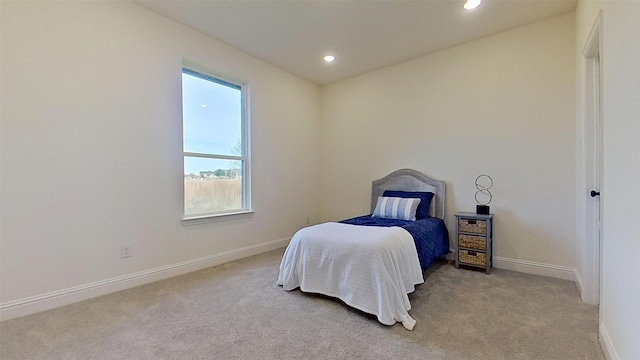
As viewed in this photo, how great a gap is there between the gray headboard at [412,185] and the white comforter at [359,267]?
4.07 feet

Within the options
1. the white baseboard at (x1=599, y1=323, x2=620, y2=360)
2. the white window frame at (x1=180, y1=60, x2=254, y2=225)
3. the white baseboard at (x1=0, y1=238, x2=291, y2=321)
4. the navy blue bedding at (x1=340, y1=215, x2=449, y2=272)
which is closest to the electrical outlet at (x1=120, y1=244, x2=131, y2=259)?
the white baseboard at (x1=0, y1=238, x2=291, y2=321)

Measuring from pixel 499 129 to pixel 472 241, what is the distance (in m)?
1.31

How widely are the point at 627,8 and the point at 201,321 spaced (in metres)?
3.02

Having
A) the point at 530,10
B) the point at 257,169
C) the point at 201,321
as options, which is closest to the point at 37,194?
the point at 201,321

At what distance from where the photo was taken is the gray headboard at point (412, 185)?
3.59 metres

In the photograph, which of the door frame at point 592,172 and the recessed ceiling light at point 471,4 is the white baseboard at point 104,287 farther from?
the recessed ceiling light at point 471,4

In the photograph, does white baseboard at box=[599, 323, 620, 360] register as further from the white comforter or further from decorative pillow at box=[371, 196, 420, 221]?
decorative pillow at box=[371, 196, 420, 221]

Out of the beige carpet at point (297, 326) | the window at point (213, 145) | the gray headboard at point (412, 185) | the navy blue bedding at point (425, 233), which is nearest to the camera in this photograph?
the beige carpet at point (297, 326)

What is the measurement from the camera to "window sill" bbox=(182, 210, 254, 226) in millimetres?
3130

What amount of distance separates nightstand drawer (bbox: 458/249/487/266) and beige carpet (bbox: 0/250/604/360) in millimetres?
364

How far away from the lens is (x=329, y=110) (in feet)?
15.8

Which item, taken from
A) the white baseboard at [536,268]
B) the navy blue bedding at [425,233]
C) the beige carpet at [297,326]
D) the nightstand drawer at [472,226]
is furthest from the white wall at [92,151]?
the white baseboard at [536,268]

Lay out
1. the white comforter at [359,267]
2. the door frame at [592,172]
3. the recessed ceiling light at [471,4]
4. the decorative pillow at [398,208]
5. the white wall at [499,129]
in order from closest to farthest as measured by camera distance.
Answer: the white comforter at [359,267] < the door frame at [592,172] < the recessed ceiling light at [471,4] < the white wall at [499,129] < the decorative pillow at [398,208]

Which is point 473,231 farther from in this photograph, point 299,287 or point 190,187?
point 190,187
